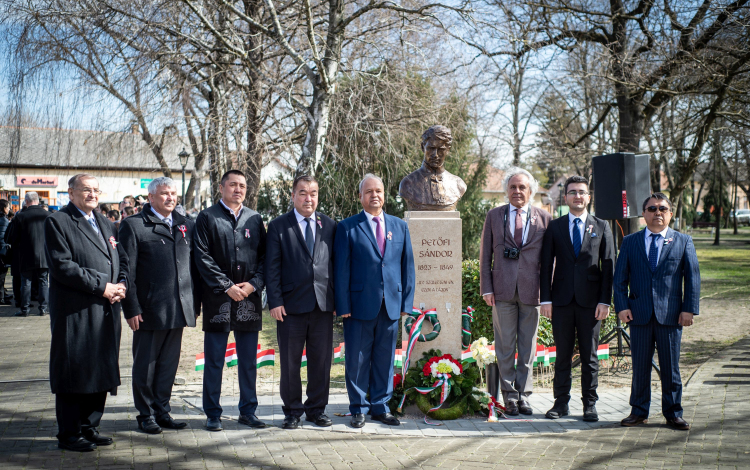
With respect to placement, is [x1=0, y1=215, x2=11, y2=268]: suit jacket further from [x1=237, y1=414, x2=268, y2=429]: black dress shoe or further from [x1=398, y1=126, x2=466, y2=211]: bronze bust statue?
[x1=398, y1=126, x2=466, y2=211]: bronze bust statue

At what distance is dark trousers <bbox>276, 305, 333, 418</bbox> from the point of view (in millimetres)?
5398

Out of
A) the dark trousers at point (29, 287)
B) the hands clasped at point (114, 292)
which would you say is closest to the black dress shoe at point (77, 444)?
the hands clasped at point (114, 292)

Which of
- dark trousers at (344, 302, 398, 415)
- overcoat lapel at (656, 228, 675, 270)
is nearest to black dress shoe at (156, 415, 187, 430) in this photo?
dark trousers at (344, 302, 398, 415)

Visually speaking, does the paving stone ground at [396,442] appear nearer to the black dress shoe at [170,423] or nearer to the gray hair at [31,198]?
the black dress shoe at [170,423]

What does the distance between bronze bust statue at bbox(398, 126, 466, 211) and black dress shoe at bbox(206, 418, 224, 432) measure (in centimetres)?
267

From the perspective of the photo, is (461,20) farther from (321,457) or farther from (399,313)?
(321,457)

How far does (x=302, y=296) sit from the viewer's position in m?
5.32

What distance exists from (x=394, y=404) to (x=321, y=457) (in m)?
1.31

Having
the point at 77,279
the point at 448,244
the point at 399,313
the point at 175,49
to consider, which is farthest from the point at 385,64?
the point at 77,279

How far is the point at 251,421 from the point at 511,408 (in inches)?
91.8

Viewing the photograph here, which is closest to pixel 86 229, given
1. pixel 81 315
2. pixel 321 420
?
pixel 81 315

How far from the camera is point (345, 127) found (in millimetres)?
10469

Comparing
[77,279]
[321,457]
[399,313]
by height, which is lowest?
[321,457]

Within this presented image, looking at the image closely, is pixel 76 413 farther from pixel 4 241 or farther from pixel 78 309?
pixel 4 241
